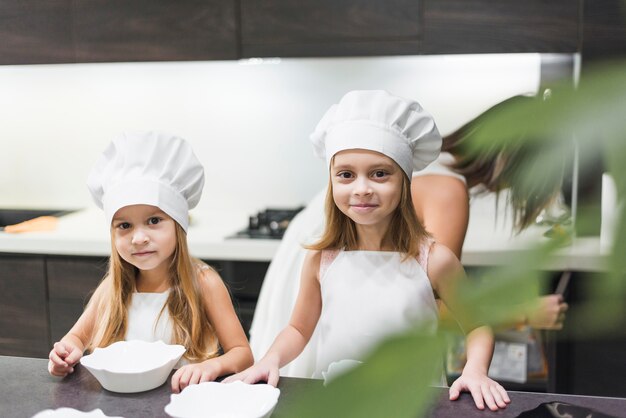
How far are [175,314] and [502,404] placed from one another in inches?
27.5

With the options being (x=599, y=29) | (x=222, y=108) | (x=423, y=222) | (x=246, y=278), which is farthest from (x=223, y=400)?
(x=222, y=108)

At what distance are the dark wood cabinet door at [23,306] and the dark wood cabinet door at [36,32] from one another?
75 centimetres

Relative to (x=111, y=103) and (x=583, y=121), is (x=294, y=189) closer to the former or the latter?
(x=111, y=103)

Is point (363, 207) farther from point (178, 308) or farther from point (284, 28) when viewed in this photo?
point (284, 28)

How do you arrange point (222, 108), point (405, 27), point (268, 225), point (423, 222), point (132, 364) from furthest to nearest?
point (222, 108) → point (268, 225) → point (405, 27) → point (423, 222) → point (132, 364)

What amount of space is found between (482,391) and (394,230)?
48 cm

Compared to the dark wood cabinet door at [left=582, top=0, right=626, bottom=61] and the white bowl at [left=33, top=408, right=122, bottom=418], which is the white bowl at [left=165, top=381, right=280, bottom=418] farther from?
the dark wood cabinet door at [left=582, top=0, right=626, bottom=61]

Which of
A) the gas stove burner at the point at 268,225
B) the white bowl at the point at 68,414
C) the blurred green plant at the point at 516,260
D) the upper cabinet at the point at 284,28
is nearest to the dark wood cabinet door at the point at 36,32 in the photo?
the upper cabinet at the point at 284,28

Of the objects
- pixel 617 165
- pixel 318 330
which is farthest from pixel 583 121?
pixel 318 330

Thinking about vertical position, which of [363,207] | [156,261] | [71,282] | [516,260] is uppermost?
[516,260]

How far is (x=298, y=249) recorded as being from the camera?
2.07 meters

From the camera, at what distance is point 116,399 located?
1.08m

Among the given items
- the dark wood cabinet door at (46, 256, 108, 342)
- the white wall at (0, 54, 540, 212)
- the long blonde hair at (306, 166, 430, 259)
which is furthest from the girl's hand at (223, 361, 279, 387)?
the white wall at (0, 54, 540, 212)

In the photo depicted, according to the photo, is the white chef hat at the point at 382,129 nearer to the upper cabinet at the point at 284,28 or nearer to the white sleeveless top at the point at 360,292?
the white sleeveless top at the point at 360,292
